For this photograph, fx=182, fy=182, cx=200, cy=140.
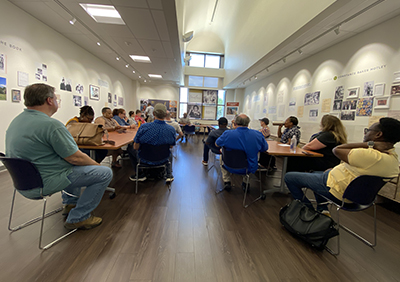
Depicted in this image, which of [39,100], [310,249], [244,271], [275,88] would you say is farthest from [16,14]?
[275,88]

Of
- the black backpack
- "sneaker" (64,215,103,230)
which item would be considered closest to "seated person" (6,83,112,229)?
"sneaker" (64,215,103,230)

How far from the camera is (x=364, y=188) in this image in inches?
65.3

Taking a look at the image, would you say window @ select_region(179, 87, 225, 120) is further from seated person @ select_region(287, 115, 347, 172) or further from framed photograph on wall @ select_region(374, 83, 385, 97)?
seated person @ select_region(287, 115, 347, 172)

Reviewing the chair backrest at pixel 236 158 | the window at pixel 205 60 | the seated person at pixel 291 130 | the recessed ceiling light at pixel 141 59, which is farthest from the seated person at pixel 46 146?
the window at pixel 205 60

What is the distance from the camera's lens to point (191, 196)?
2.92 m

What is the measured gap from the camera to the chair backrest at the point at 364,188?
5.25ft

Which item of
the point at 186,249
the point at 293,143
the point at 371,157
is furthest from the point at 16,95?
the point at 371,157

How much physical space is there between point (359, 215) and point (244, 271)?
2.20 meters

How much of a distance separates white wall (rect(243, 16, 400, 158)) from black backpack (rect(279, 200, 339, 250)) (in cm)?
263

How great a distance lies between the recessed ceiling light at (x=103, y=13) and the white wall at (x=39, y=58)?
1.29m

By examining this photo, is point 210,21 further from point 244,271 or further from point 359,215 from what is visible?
point 244,271

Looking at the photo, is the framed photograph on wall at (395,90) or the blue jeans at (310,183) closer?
the blue jeans at (310,183)

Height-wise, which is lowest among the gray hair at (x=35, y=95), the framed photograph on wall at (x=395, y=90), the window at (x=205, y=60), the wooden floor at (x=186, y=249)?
the wooden floor at (x=186, y=249)

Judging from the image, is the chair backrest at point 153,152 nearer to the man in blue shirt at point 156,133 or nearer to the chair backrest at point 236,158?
the man in blue shirt at point 156,133
